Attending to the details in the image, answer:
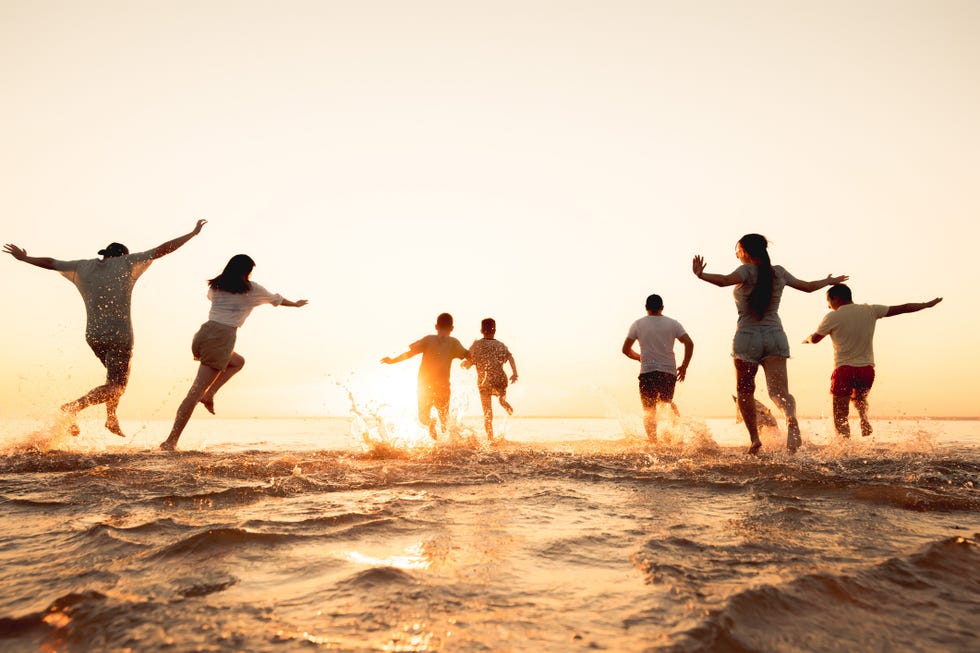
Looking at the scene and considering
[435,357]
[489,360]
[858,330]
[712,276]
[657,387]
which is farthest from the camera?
[489,360]

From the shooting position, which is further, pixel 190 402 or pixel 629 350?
pixel 629 350

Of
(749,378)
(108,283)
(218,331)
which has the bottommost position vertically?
(749,378)

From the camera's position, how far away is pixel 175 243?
22.9 ft

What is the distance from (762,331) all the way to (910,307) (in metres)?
2.52

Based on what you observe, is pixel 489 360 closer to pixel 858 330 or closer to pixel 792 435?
pixel 792 435

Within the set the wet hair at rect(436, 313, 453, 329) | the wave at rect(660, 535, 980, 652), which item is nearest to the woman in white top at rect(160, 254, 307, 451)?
the wet hair at rect(436, 313, 453, 329)

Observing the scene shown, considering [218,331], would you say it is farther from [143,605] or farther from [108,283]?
[143,605]

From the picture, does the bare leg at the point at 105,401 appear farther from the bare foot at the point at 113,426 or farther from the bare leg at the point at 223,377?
the bare leg at the point at 223,377

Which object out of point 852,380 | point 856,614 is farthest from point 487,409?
point 856,614

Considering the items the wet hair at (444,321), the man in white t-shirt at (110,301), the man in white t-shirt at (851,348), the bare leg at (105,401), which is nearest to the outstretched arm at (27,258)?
the man in white t-shirt at (110,301)

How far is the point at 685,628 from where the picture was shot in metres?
1.57

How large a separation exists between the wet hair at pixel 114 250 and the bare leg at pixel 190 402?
1.76 metres

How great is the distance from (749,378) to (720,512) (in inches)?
142

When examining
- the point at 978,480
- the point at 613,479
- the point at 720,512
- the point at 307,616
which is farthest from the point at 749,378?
the point at 307,616
